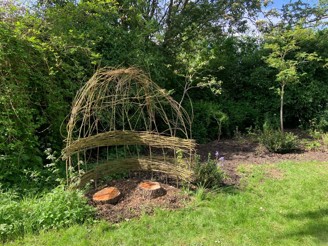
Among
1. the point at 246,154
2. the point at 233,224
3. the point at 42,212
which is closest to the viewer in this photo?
the point at 42,212

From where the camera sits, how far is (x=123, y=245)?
2770mm

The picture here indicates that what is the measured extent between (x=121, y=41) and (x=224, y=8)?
18.0 feet

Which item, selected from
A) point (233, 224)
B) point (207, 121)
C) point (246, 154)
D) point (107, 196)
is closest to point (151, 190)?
point (107, 196)

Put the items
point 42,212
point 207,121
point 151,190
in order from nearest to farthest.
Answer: point 42,212 → point 151,190 → point 207,121

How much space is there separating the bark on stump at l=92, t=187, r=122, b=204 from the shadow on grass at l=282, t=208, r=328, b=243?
6.62 ft

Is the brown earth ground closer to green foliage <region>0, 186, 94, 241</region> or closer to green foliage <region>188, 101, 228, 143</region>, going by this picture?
green foliage <region>0, 186, 94, 241</region>

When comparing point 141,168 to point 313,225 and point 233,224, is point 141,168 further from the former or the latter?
point 313,225

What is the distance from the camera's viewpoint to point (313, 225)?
10.6ft

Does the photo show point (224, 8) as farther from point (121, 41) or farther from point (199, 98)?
point (121, 41)

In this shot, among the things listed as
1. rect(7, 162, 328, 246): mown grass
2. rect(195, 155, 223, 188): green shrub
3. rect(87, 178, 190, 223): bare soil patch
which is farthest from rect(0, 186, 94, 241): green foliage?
rect(195, 155, 223, 188): green shrub

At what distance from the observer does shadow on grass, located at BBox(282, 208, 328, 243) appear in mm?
3039

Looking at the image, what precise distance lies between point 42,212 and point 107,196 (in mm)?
798

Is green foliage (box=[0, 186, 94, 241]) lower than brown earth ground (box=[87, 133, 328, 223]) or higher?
higher

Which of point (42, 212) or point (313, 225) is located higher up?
point (42, 212)
